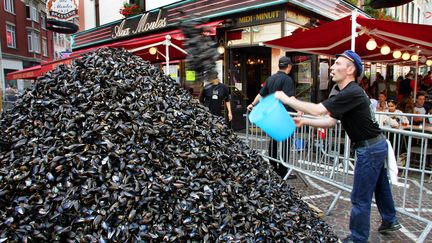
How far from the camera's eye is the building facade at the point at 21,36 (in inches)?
1186

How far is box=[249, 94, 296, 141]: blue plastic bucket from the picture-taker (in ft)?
8.02

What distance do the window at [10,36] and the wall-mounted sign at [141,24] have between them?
71.1 feet

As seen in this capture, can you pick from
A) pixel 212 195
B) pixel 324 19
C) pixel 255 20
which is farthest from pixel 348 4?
pixel 212 195

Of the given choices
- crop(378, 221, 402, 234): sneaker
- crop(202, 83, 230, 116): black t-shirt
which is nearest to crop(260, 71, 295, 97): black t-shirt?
crop(202, 83, 230, 116): black t-shirt

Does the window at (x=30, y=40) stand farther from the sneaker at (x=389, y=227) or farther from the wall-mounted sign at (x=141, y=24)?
the sneaker at (x=389, y=227)

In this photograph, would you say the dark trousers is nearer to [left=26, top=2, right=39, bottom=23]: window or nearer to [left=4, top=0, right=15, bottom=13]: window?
[left=4, top=0, right=15, bottom=13]: window

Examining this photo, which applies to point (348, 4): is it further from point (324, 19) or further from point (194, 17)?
point (194, 17)

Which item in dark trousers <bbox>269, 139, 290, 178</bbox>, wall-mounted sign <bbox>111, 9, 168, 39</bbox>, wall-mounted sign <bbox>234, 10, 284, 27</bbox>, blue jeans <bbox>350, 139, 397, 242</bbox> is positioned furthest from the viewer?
wall-mounted sign <bbox>111, 9, 168, 39</bbox>

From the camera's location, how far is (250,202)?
201cm

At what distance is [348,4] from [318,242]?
1192 centimetres

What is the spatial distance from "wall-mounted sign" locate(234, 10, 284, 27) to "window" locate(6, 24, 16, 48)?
29.4 metres

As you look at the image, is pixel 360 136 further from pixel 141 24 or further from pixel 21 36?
pixel 21 36

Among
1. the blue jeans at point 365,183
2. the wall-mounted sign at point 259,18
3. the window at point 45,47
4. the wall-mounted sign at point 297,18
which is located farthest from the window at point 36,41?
the blue jeans at point 365,183

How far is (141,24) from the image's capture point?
13.9 metres
